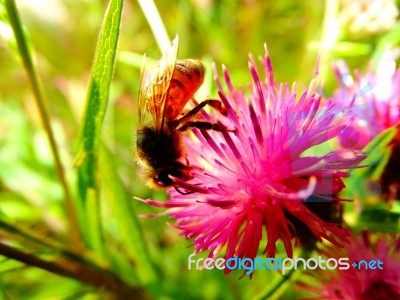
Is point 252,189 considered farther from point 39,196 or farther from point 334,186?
point 39,196

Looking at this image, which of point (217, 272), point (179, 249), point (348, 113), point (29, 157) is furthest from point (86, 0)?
point (348, 113)

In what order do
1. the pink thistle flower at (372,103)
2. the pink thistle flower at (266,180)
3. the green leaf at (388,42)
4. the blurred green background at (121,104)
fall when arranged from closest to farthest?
1. the pink thistle flower at (266,180)
2. the pink thistle flower at (372,103)
3. the green leaf at (388,42)
4. the blurred green background at (121,104)

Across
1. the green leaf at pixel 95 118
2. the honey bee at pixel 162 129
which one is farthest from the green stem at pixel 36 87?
the honey bee at pixel 162 129

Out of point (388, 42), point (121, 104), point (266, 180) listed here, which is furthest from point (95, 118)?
point (121, 104)

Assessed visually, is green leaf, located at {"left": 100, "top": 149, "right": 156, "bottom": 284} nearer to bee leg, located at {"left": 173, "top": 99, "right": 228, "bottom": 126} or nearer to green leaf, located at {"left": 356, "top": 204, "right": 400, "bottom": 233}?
bee leg, located at {"left": 173, "top": 99, "right": 228, "bottom": 126}

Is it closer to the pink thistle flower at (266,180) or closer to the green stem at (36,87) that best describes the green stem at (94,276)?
the green stem at (36,87)

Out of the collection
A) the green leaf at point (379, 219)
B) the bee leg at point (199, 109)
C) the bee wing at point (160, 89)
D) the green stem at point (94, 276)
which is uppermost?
the bee wing at point (160, 89)

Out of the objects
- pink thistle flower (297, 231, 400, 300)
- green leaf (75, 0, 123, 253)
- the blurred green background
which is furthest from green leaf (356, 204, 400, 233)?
green leaf (75, 0, 123, 253)

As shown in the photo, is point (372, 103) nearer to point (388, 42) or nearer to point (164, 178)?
point (388, 42)
